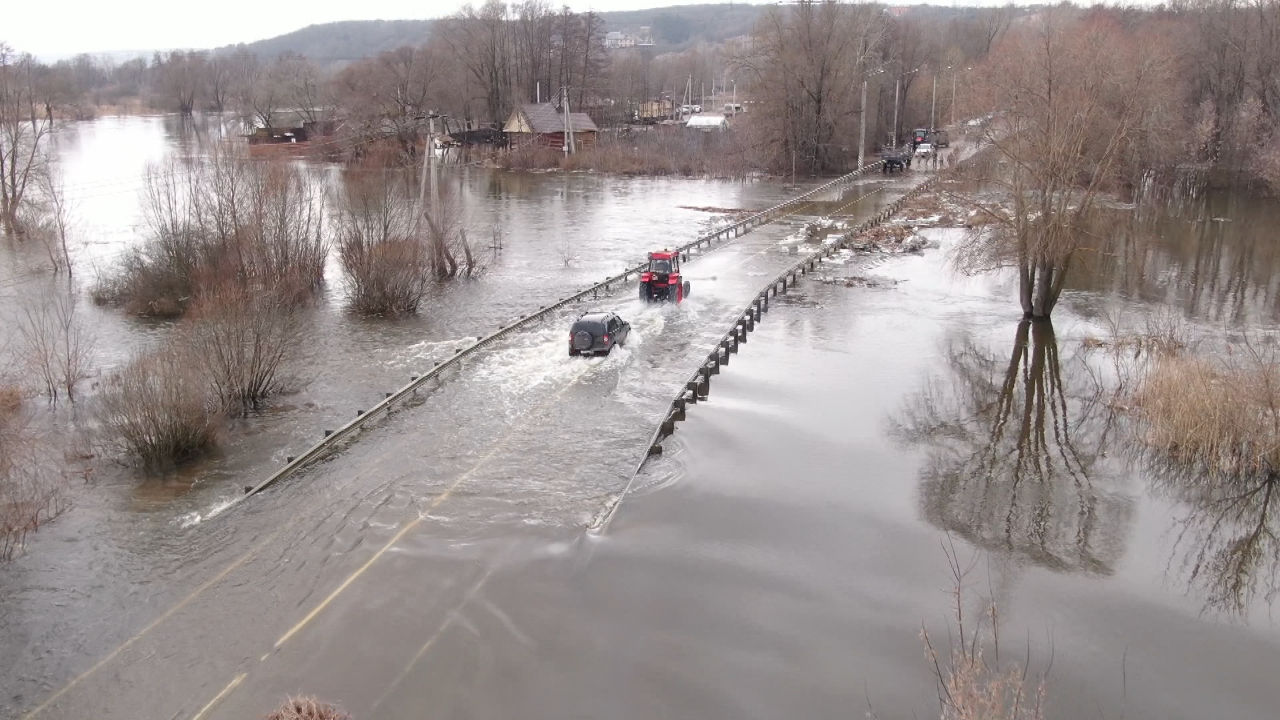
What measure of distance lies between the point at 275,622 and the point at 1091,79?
33367 millimetres

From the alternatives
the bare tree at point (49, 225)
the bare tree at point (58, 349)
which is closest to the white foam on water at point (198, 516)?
the bare tree at point (58, 349)

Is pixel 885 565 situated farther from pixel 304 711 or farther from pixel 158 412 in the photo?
pixel 158 412

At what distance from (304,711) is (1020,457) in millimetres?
15685

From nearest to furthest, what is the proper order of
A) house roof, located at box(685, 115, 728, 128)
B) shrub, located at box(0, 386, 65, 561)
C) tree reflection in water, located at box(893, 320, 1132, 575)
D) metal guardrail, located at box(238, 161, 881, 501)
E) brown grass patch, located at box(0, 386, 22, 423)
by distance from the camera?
shrub, located at box(0, 386, 65, 561) < tree reflection in water, located at box(893, 320, 1132, 575) < metal guardrail, located at box(238, 161, 881, 501) < brown grass patch, located at box(0, 386, 22, 423) < house roof, located at box(685, 115, 728, 128)

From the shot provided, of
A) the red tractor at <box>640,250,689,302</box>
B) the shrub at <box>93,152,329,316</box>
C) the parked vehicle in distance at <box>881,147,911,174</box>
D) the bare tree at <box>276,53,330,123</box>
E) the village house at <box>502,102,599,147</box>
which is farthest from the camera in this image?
the bare tree at <box>276,53,330,123</box>

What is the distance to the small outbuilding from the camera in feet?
353

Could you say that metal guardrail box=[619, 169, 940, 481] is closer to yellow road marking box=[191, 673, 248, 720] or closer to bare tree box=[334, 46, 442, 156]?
yellow road marking box=[191, 673, 248, 720]

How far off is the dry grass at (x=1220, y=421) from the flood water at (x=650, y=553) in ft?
3.28

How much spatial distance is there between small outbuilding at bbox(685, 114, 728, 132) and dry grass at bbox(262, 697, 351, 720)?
98.2 metres

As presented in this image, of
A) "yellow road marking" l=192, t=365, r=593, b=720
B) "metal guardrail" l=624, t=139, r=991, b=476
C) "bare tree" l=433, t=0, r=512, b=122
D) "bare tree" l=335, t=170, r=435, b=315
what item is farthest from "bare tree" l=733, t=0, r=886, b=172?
"yellow road marking" l=192, t=365, r=593, b=720

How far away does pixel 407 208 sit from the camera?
1425 inches

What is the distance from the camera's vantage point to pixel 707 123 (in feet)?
380

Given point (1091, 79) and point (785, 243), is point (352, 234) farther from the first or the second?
point (1091, 79)

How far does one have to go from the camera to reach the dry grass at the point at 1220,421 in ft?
59.7
